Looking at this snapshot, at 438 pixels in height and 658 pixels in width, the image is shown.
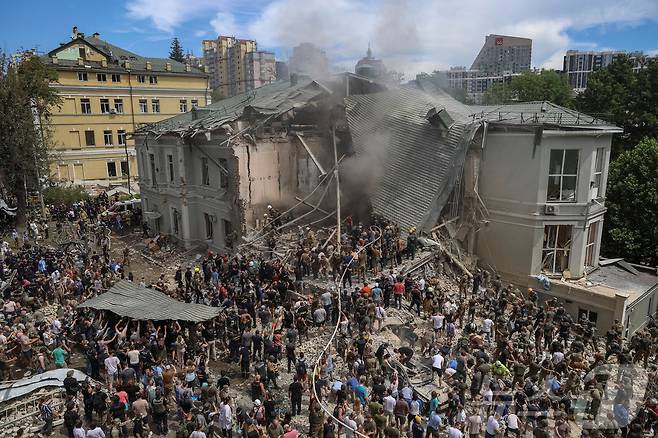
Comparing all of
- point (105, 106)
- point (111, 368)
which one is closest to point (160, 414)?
point (111, 368)

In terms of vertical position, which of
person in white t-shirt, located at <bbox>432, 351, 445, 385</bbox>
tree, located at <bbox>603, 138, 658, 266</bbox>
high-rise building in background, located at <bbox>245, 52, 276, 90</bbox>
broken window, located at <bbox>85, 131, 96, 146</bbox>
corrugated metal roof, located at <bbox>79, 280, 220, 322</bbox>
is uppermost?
high-rise building in background, located at <bbox>245, 52, 276, 90</bbox>

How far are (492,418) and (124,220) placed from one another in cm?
3285

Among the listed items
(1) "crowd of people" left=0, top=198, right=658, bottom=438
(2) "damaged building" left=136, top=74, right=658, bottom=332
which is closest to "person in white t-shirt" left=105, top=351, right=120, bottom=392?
(1) "crowd of people" left=0, top=198, right=658, bottom=438

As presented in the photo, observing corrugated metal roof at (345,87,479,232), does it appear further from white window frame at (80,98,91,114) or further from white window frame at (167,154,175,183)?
white window frame at (80,98,91,114)

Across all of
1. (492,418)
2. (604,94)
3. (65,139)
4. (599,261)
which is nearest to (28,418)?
(492,418)

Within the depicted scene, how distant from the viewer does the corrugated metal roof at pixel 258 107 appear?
26719 millimetres

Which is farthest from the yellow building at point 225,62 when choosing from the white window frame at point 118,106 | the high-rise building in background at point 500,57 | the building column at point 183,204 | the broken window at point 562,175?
the broken window at point 562,175

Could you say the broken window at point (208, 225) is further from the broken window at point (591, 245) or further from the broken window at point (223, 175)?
the broken window at point (591, 245)

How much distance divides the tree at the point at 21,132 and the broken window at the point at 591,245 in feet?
122

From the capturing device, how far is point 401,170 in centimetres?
2556

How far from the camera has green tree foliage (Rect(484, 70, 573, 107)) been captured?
5319cm

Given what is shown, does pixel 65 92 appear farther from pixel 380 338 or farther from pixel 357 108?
pixel 380 338

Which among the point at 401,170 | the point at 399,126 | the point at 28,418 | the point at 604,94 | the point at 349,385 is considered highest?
the point at 604,94

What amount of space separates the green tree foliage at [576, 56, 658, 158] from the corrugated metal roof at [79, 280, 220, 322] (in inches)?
1198
